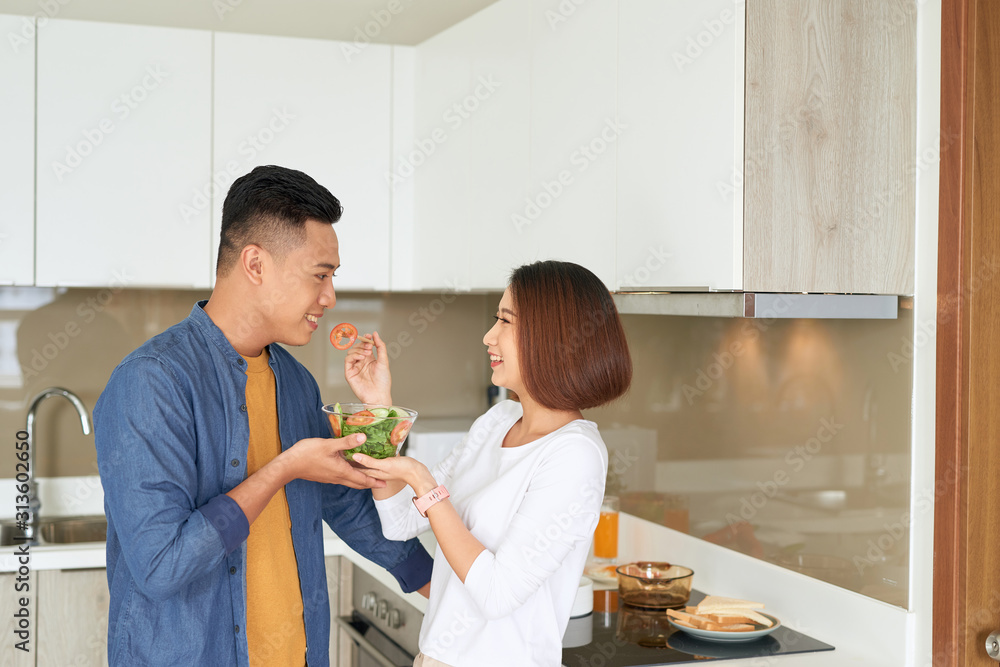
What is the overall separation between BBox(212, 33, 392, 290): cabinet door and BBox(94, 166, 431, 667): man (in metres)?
1.38

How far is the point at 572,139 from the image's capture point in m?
2.24

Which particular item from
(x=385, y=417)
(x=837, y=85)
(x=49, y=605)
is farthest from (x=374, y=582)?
(x=837, y=85)

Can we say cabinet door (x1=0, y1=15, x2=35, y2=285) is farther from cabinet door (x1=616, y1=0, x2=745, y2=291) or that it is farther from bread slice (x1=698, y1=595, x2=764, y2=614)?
bread slice (x1=698, y1=595, x2=764, y2=614)

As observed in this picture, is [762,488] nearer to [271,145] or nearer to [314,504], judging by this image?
[314,504]

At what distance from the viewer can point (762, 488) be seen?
2.21 meters

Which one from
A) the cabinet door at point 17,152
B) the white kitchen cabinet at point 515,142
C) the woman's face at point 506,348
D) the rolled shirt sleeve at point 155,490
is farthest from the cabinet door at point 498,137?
the cabinet door at point 17,152

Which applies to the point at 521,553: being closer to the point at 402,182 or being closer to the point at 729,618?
the point at 729,618

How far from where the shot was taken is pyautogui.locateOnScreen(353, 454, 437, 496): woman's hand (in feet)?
4.97

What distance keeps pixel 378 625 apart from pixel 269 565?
112 centimetres

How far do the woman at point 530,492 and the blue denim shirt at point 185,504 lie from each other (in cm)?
20

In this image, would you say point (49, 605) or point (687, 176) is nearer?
point (687, 176)

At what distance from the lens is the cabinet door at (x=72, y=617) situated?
9.09 feet

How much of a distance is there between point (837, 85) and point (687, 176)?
32cm

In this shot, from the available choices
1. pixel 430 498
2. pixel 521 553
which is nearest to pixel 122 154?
pixel 430 498
